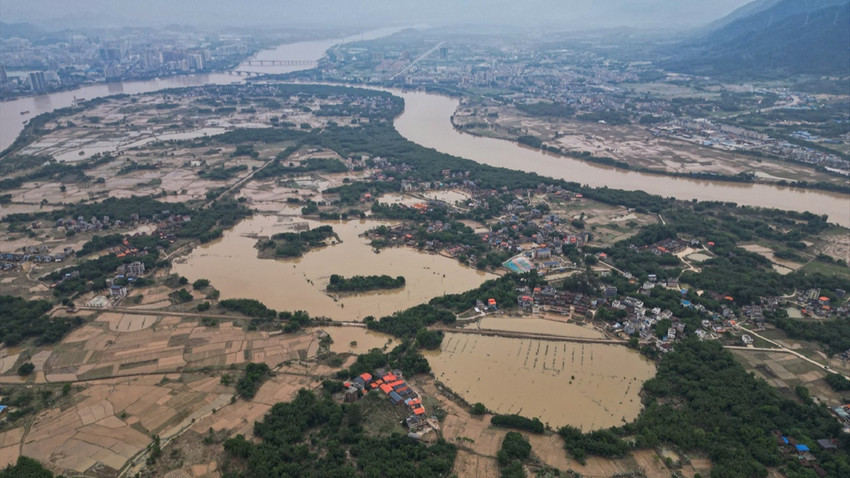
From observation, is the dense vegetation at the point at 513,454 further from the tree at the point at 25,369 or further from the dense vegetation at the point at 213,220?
the dense vegetation at the point at 213,220

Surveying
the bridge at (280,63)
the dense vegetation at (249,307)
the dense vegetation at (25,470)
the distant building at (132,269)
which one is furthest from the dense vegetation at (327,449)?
the bridge at (280,63)

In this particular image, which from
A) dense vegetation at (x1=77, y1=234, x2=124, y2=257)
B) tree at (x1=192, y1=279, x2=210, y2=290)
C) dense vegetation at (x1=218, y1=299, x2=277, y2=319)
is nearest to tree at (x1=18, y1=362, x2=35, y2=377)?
dense vegetation at (x1=218, y1=299, x2=277, y2=319)

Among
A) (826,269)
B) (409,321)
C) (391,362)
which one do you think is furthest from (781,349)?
(391,362)

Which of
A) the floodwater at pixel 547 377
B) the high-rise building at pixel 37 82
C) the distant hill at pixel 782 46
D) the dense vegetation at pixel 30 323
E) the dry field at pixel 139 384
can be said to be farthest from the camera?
the high-rise building at pixel 37 82

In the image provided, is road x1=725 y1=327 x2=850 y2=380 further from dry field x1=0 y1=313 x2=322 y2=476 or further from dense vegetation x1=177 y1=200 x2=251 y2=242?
dense vegetation x1=177 y1=200 x2=251 y2=242

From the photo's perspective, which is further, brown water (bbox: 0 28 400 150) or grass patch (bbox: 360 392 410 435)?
brown water (bbox: 0 28 400 150)

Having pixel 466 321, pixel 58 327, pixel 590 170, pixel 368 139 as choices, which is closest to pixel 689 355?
pixel 466 321

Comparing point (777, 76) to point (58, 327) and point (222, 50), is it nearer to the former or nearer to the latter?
point (58, 327)
